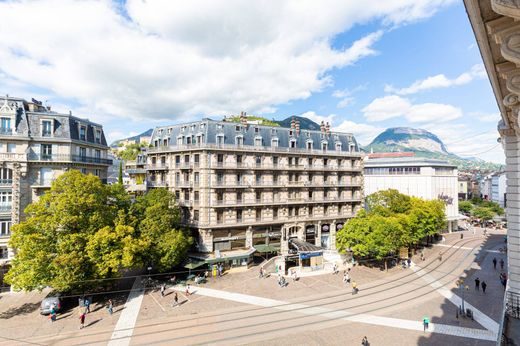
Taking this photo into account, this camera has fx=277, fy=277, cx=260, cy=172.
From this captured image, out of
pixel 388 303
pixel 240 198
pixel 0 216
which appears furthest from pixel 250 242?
pixel 0 216

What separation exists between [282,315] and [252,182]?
22906mm

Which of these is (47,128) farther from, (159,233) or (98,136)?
(159,233)

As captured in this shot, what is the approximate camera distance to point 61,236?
28.5 meters

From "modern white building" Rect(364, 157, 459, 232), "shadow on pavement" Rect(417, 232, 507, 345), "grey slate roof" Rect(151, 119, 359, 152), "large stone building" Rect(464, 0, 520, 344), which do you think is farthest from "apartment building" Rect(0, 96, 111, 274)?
"modern white building" Rect(364, 157, 459, 232)

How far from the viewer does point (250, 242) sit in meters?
45.2

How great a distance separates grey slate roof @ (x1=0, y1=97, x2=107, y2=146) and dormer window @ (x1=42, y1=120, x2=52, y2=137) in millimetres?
447

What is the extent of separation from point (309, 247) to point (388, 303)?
1532 cm

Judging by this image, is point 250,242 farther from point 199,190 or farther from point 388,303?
point 388,303

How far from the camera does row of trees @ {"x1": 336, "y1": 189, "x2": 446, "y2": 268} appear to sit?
132 feet

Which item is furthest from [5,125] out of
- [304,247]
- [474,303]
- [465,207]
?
[465,207]

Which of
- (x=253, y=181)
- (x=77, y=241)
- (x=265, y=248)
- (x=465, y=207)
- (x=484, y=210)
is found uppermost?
(x=253, y=181)

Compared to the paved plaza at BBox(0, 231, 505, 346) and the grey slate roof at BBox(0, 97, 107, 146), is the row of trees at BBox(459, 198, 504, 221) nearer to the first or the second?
the paved plaza at BBox(0, 231, 505, 346)

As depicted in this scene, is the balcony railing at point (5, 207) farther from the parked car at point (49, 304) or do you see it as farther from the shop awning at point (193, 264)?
the shop awning at point (193, 264)

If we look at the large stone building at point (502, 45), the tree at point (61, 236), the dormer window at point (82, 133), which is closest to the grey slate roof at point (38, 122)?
the dormer window at point (82, 133)
